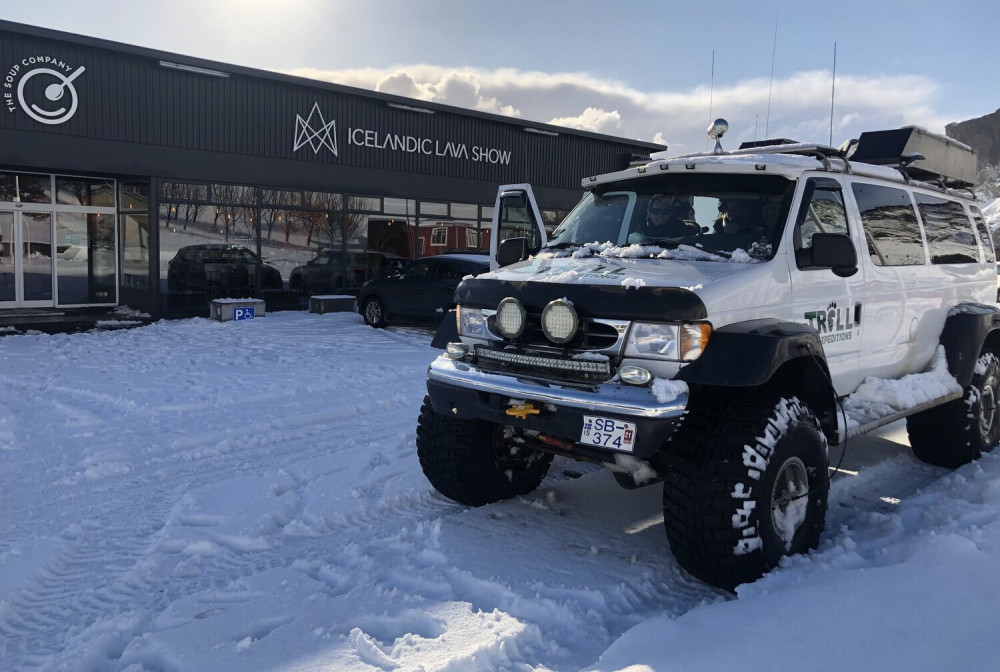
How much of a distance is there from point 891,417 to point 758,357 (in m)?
1.85

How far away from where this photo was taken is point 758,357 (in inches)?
134

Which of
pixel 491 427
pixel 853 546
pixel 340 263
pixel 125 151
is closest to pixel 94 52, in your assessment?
pixel 125 151

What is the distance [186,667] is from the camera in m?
2.86

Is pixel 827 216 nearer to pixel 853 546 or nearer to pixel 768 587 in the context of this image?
pixel 853 546

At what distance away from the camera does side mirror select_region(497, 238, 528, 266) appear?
5.25m

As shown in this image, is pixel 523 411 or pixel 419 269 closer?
pixel 523 411

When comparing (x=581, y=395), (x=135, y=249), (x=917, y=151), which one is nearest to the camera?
(x=581, y=395)

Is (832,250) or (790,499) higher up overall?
(832,250)

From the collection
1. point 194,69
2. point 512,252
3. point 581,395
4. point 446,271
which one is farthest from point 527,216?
point 194,69

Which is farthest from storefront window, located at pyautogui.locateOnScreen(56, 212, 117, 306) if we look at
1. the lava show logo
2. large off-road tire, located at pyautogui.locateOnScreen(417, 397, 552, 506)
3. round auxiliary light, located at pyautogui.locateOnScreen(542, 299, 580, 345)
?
round auxiliary light, located at pyautogui.locateOnScreen(542, 299, 580, 345)

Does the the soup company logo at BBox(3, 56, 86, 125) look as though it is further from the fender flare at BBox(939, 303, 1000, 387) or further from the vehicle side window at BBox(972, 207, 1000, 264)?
the fender flare at BBox(939, 303, 1000, 387)

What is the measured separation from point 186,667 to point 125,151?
14244 mm

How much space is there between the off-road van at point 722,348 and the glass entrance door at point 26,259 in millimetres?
13739

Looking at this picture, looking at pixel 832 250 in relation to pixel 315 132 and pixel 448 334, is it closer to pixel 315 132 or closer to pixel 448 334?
pixel 448 334
